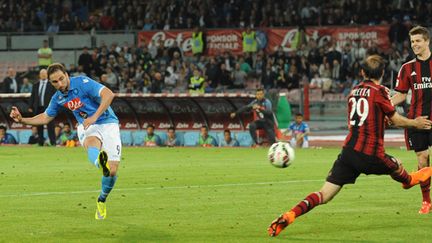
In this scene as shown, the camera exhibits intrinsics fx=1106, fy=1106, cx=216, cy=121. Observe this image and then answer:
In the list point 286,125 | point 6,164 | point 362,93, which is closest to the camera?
point 362,93

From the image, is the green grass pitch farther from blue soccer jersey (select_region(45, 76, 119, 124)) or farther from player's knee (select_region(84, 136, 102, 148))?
blue soccer jersey (select_region(45, 76, 119, 124))

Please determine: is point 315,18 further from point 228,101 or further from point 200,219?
point 200,219

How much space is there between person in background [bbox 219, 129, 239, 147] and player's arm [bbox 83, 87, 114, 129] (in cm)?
1824

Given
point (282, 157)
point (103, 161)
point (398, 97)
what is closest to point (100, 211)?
point (103, 161)

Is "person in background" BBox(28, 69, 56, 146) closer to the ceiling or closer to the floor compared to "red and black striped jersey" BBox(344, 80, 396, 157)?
closer to the floor

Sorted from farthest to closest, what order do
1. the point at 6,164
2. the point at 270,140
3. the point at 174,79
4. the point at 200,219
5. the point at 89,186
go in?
1. the point at 174,79
2. the point at 270,140
3. the point at 6,164
4. the point at 89,186
5. the point at 200,219

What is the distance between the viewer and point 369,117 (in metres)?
12.2

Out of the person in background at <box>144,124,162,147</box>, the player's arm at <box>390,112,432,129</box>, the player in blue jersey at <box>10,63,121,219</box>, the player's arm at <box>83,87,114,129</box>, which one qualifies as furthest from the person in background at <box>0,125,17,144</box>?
the player's arm at <box>390,112,432,129</box>

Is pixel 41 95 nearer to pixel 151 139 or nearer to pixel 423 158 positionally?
pixel 151 139

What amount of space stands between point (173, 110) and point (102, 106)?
2117cm

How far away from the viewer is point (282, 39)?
146 feet

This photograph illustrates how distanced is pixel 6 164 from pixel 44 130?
1086 cm

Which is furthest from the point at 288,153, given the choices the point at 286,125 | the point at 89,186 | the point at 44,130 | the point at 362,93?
the point at 44,130

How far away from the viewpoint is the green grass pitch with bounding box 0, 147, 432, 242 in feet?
41.3
